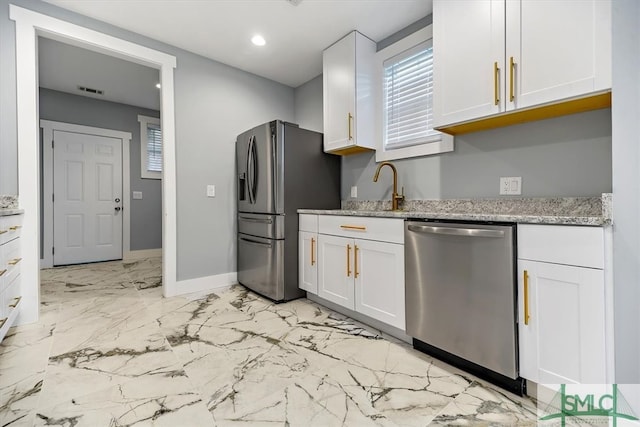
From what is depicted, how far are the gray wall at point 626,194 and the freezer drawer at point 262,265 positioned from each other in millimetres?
2216

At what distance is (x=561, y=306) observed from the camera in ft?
4.17

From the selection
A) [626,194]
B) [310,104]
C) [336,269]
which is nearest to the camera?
[626,194]

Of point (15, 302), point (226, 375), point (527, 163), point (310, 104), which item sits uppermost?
point (310, 104)

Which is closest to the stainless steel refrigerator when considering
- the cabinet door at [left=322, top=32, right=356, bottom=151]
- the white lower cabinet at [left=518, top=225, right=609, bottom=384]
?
the cabinet door at [left=322, top=32, right=356, bottom=151]

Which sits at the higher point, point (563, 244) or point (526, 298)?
point (563, 244)

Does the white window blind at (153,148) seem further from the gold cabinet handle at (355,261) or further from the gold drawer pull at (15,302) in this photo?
the gold cabinet handle at (355,261)

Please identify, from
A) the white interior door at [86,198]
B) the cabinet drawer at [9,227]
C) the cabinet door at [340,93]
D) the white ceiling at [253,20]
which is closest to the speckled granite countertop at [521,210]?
the cabinet door at [340,93]

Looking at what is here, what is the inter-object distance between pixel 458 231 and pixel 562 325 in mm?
572

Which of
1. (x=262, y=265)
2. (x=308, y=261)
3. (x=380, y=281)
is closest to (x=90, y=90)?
(x=262, y=265)

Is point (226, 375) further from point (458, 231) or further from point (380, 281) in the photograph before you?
point (458, 231)

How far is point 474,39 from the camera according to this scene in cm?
183

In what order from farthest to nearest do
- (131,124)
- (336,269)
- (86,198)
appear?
(131,124)
(86,198)
(336,269)

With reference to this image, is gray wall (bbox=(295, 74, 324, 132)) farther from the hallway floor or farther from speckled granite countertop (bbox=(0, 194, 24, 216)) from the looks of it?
speckled granite countertop (bbox=(0, 194, 24, 216))

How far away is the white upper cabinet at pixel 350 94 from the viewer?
273cm
